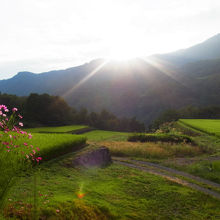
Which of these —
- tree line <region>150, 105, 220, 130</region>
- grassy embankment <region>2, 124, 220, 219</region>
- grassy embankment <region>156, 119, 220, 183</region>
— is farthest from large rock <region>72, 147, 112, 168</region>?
tree line <region>150, 105, 220, 130</region>

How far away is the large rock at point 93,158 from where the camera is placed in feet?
39.5

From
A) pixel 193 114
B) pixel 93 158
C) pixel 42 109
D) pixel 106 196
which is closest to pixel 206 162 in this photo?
pixel 93 158

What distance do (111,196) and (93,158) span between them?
547 centimetres

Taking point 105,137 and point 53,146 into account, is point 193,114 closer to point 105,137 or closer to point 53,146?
point 105,137

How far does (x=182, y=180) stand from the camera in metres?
11.9

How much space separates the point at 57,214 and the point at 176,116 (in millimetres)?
69892

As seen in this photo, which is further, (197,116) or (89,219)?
(197,116)

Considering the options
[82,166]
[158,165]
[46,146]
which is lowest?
[158,165]

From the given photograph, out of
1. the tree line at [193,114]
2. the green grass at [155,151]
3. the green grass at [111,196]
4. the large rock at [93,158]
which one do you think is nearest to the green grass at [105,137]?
the green grass at [155,151]

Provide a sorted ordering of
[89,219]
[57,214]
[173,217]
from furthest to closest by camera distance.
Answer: [173,217]
[89,219]
[57,214]

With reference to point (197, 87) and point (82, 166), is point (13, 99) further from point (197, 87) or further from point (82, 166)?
point (197, 87)

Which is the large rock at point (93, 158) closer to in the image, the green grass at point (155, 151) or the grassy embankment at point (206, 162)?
the green grass at point (155, 151)

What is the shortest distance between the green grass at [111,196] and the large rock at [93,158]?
2.92 feet

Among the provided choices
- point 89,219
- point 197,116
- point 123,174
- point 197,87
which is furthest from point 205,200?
point 197,87
